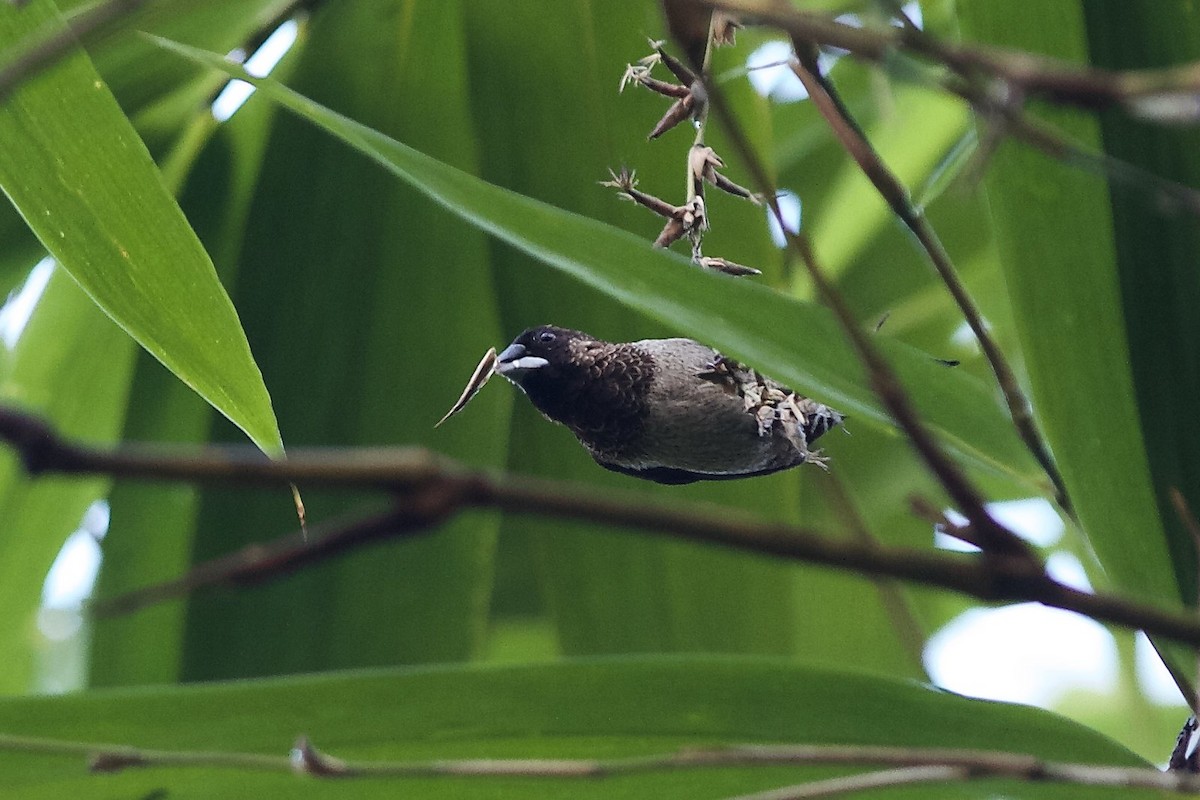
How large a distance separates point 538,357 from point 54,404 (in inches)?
22.3

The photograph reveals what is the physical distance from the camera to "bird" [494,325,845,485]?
1.02 m

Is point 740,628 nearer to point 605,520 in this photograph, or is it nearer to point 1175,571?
point 1175,571

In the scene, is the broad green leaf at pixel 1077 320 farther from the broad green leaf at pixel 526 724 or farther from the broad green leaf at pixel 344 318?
the broad green leaf at pixel 344 318

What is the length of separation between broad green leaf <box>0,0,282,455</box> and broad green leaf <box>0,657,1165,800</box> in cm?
16

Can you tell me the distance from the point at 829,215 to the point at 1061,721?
3.08 feet

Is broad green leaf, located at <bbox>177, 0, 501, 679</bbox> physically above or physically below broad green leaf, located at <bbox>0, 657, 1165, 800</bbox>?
above

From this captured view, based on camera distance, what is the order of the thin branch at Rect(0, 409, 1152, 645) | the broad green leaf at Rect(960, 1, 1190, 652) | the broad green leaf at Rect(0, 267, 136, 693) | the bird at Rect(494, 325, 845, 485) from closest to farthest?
the thin branch at Rect(0, 409, 1152, 645), the broad green leaf at Rect(960, 1, 1190, 652), the bird at Rect(494, 325, 845, 485), the broad green leaf at Rect(0, 267, 136, 693)

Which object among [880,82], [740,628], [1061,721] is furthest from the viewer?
[740,628]

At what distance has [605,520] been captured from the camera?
0.80 feet

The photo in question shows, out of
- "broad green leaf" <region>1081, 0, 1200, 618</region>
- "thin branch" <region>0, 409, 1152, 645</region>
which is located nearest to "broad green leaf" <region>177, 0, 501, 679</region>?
"broad green leaf" <region>1081, 0, 1200, 618</region>

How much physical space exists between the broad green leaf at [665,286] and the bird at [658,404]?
0.96 feet

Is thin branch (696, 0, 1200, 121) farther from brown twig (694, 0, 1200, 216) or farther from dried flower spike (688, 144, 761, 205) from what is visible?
dried flower spike (688, 144, 761, 205)

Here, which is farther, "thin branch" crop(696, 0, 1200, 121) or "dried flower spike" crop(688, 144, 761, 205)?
"dried flower spike" crop(688, 144, 761, 205)

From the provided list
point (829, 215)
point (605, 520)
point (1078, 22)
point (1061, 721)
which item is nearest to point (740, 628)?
point (829, 215)
